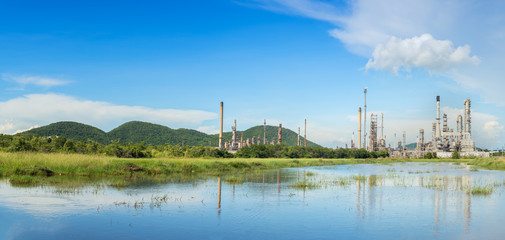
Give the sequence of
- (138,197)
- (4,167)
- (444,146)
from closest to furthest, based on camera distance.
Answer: (138,197) → (4,167) → (444,146)

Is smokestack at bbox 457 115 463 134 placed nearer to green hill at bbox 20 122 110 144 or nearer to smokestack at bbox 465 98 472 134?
smokestack at bbox 465 98 472 134

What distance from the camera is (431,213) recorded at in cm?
1541

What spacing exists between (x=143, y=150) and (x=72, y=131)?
97105 mm

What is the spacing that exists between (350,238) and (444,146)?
11784 centimetres

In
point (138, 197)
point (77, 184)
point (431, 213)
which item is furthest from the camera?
point (77, 184)

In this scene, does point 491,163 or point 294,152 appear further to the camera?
point 294,152

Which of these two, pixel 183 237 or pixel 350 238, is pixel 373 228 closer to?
pixel 350 238

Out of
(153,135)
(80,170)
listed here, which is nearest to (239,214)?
(80,170)

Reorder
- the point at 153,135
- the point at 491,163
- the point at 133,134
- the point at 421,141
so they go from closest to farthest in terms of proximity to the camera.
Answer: the point at 491,163, the point at 421,141, the point at 133,134, the point at 153,135

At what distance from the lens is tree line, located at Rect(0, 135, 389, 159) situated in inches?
1703

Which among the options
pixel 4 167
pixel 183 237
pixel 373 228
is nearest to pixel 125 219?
pixel 183 237

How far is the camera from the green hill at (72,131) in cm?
13338

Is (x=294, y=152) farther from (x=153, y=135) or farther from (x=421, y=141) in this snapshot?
(x=153, y=135)

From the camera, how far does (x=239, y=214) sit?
47.8ft
